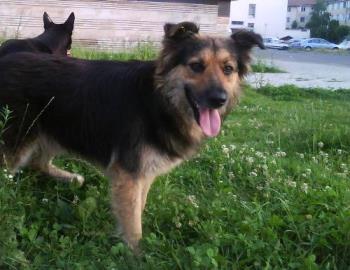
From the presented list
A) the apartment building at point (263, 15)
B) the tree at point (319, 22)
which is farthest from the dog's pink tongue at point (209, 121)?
the apartment building at point (263, 15)

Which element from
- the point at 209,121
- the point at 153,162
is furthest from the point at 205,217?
the point at 209,121

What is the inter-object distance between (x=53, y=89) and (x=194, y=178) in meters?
1.53

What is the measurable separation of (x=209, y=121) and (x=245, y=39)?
27.4 inches

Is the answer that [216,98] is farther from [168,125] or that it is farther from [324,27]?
[324,27]

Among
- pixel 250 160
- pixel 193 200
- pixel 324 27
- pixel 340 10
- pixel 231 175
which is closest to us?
pixel 193 200

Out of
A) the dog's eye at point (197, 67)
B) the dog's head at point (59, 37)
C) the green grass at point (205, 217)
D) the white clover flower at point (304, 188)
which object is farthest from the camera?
the dog's head at point (59, 37)

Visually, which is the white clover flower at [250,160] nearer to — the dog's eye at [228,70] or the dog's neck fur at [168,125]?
the dog's neck fur at [168,125]

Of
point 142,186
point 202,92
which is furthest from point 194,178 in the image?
point 202,92

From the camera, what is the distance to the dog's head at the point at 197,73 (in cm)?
348

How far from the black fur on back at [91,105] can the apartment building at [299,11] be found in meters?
109

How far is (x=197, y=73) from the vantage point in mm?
3529

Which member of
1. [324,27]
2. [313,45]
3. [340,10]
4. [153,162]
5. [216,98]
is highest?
[340,10]

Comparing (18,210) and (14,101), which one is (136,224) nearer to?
(18,210)

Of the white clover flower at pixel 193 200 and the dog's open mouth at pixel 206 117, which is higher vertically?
the dog's open mouth at pixel 206 117
